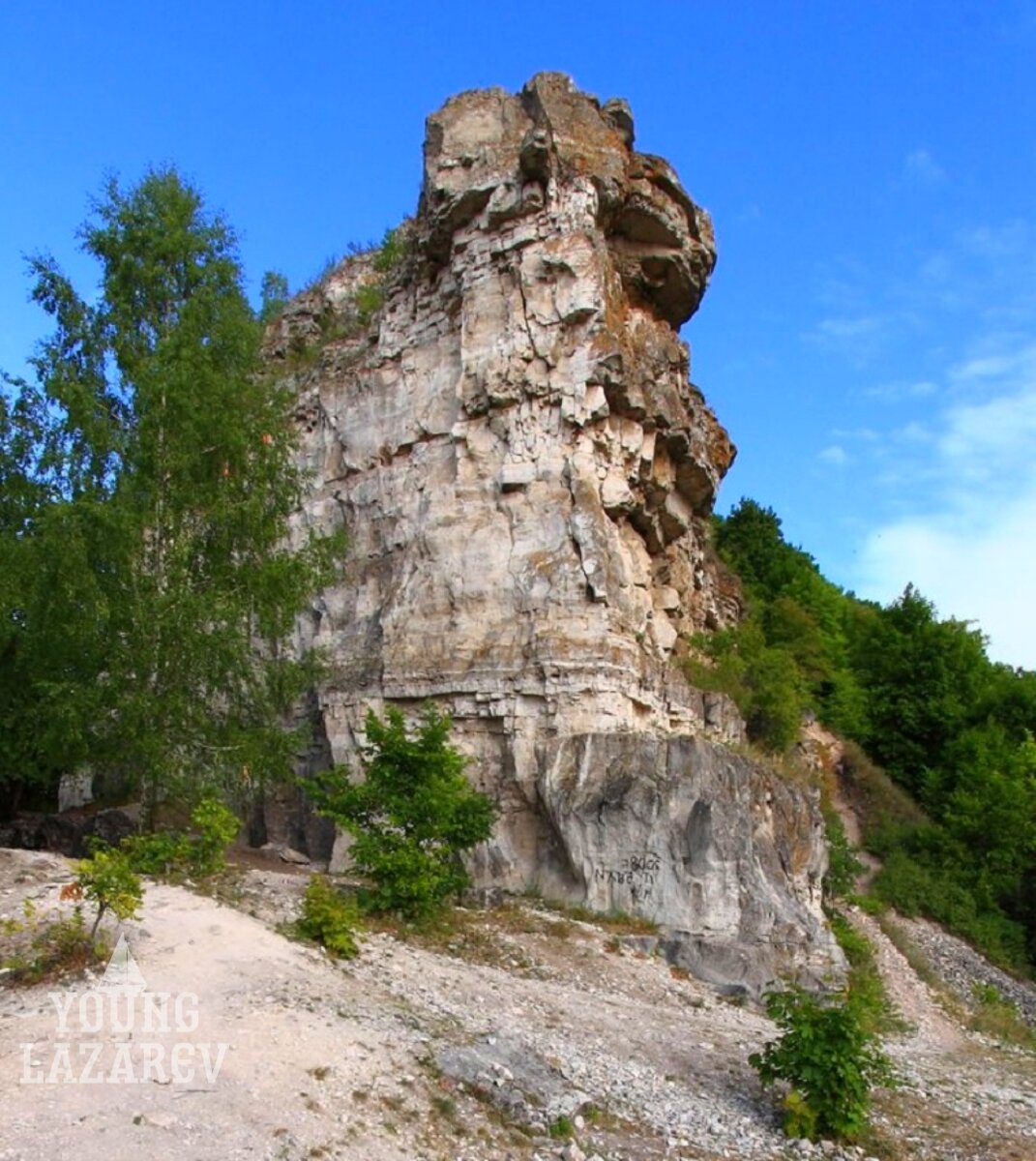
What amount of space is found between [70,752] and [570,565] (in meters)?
8.74

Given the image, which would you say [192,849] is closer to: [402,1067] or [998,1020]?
[402,1067]

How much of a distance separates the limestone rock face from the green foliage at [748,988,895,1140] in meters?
6.24

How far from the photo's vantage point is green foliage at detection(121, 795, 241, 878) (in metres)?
14.0

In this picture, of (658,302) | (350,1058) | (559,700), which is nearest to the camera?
(350,1058)

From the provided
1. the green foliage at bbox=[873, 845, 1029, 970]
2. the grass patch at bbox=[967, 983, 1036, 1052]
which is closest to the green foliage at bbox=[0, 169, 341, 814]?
the grass patch at bbox=[967, 983, 1036, 1052]

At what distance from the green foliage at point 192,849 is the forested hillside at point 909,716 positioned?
11164 mm

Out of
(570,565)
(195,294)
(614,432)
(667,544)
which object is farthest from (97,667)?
(667,544)

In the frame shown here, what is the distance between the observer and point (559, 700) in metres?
18.2

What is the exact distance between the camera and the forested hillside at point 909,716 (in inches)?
1046

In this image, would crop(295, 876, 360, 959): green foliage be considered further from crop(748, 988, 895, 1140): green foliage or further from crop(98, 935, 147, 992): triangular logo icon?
crop(748, 988, 895, 1140): green foliage

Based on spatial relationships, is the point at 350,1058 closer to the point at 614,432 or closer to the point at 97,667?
the point at 97,667

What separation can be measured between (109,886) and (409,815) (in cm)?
538
